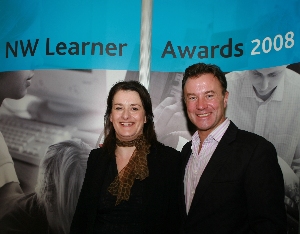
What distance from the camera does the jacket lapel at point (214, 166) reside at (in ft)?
5.27

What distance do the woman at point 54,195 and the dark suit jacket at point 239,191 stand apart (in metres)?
1.09

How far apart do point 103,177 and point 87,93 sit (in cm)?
89

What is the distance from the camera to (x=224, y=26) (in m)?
2.46

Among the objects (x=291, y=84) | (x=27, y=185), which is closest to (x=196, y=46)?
(x=291, y=84)

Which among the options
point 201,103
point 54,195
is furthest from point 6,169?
point 201,103

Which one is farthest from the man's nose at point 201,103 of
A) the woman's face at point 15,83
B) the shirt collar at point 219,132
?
the woman's face at point 15,83

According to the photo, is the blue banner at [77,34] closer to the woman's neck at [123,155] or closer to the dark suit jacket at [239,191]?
the woman's neck at [123,155]

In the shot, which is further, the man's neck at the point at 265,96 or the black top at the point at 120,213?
the man's neck at the point at 265,96

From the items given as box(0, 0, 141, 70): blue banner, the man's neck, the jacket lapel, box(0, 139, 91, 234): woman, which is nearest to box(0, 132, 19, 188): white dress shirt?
box(0, 139, 91, 234): woman

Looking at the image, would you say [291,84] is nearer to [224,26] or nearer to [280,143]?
[280,143]

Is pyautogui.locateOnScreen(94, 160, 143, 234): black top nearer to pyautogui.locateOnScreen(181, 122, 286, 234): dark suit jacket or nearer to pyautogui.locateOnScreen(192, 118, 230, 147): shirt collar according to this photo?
pyautogui.locateOnScreen(181, 122, 286, 234): dark suit jacket

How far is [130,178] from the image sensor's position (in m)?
1.75

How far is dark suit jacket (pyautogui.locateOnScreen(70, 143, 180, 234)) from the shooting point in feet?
5.60

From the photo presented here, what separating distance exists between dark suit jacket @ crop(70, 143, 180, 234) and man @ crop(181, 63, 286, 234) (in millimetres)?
76
